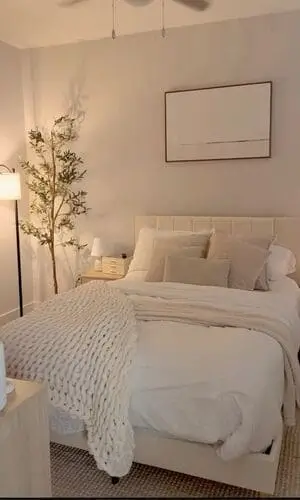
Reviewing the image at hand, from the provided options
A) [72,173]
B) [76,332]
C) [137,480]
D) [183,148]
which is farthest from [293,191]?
[137,480]

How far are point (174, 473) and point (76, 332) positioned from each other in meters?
0.85

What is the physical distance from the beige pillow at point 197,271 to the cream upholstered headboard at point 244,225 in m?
0.74

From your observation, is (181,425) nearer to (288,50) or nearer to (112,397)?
(112,397)

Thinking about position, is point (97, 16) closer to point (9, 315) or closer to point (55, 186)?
point (55, 186)

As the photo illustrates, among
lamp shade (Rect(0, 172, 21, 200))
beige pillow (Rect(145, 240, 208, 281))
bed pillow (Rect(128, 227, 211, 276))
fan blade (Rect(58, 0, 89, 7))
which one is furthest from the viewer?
lamp shade (Rect(0, 172, 21, 200))

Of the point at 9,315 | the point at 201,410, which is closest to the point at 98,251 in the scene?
the point at 9,315

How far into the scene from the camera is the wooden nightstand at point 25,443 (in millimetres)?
1384

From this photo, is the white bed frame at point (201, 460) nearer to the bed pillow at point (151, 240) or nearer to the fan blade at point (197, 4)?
the bed pillow at point (151, 240)

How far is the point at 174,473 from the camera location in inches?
87.4

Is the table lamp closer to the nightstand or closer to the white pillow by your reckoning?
the nightstand

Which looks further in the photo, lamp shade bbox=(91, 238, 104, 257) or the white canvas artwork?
lamp shade bbox=(91, 238, 104, 257)

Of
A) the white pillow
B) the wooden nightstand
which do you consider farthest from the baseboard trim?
the wooden nightstand

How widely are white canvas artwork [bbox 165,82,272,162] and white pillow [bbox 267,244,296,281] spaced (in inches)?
33.1

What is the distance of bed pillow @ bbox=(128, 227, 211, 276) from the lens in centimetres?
362
